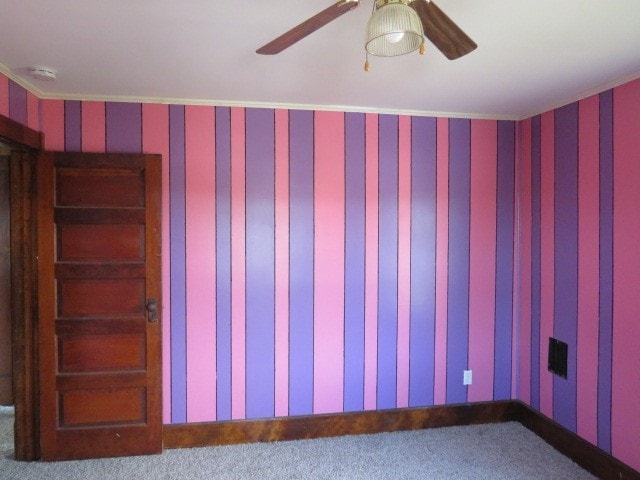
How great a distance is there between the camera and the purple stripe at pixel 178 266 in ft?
9.02

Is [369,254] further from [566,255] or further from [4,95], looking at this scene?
[4,95]

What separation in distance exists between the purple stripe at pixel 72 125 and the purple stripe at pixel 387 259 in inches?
79.5

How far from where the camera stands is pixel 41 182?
2.51 m

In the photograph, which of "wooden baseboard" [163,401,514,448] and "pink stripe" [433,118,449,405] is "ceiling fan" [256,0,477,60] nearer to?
"pink stripe" [433,118,449,405]

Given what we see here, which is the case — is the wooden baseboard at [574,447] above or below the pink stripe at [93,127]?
below

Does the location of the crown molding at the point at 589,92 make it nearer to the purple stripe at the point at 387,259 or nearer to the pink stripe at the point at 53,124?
the purple stripe at the point at 387,259

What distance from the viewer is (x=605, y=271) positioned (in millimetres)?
2434

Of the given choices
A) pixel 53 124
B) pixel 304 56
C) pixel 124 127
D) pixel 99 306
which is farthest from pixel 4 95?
pixel 304 56

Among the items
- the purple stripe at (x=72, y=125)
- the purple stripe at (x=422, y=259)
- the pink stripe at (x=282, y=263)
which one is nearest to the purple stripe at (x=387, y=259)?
the purple stripe at (x=422, y=259)

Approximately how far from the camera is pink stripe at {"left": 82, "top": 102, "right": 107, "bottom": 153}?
268 cm

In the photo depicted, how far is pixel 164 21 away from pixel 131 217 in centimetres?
132

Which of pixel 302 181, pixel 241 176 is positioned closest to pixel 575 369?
pixel 302 181

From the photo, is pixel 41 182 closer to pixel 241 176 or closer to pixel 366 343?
pixel 241 176

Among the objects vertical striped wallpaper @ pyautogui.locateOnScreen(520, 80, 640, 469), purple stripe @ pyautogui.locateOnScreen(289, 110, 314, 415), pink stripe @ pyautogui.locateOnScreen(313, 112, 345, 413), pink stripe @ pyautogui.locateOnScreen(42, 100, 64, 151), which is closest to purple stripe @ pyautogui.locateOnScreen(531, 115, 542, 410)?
vertical striped wallpaper @ pyautogui.locateOnScreen(520, 80, 640, 469)
